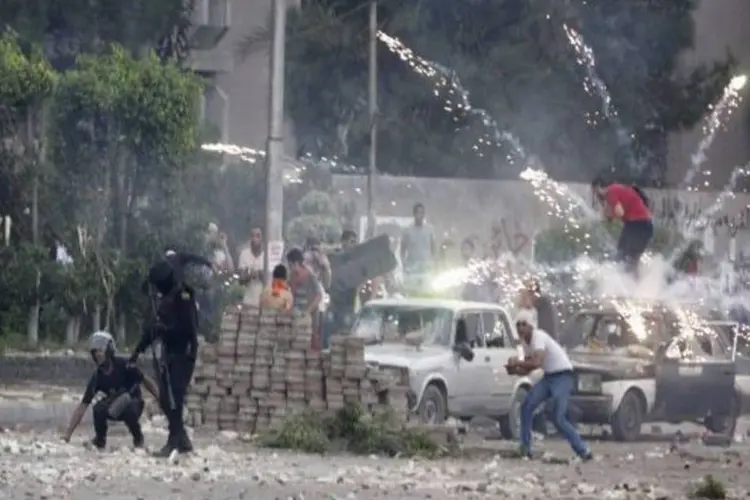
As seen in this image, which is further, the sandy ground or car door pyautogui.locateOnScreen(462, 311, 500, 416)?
car door pyautogui.locateOnScreen(462, 311, 500, 416)

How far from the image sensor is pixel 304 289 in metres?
23.6

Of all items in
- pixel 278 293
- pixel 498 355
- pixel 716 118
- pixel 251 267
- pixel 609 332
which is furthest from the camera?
pixel 716 118

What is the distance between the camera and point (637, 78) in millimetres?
39812

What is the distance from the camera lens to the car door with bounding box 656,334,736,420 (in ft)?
76.5

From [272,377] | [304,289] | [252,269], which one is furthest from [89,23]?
[272,377]

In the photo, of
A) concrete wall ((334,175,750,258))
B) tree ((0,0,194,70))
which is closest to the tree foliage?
concrete wall ((334,175,750,258))

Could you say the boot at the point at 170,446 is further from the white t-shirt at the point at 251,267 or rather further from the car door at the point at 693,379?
the white t-shirt at the point at 251,267

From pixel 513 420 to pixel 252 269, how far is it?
4.90m

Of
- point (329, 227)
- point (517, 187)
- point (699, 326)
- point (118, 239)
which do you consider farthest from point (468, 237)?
point (699, 326)

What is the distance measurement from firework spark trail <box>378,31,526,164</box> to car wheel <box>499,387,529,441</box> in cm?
1566

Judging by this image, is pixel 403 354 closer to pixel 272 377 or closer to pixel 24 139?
pixel 272 377

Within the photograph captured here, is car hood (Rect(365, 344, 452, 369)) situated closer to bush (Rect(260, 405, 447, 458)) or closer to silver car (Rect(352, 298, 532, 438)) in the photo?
silver car (Rect(352, 298, 532, 438))

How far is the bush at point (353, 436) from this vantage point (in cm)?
1861

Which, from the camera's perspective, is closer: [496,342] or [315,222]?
[496,342]
